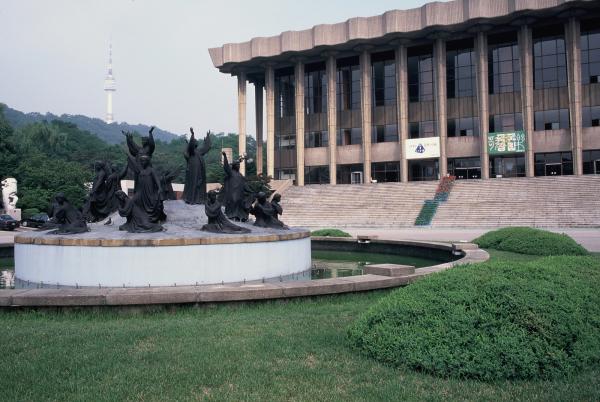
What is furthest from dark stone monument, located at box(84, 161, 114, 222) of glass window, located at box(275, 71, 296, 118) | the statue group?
glass window, located at box(275, 71, 296, 118)

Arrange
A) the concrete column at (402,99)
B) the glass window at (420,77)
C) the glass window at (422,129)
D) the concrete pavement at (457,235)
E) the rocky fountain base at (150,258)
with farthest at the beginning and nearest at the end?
the glass window at (420,77)
the glass window at (422,129)
the concrete column at (402,99)
the concrete pavement at (457,235)
the rocky fountain base at (150,258)

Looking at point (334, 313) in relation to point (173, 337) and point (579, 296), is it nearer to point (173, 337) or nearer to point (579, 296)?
point (173, 337)

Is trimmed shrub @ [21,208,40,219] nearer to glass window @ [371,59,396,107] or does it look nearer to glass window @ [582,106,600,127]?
glass window @ [371,59,396,107]

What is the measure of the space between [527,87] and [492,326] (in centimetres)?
5269

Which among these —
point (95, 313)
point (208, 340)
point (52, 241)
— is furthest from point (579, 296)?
point (52, 241)

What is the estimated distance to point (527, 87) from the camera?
172 ft

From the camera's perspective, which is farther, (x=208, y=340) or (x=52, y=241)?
(x=52, y=241)

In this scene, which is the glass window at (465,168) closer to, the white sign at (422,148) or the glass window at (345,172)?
the white sign at (422,148)

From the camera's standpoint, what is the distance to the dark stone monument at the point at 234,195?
15.8 m

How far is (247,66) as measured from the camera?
62688 mm

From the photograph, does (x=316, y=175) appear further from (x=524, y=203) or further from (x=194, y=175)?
(x=194, y=175)

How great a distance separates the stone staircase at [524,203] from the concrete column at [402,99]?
27.3 ft

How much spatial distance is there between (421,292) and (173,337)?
3206 millimetres

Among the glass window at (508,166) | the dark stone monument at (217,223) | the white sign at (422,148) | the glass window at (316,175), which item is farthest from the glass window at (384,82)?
the dark stone monument at (217,223)
